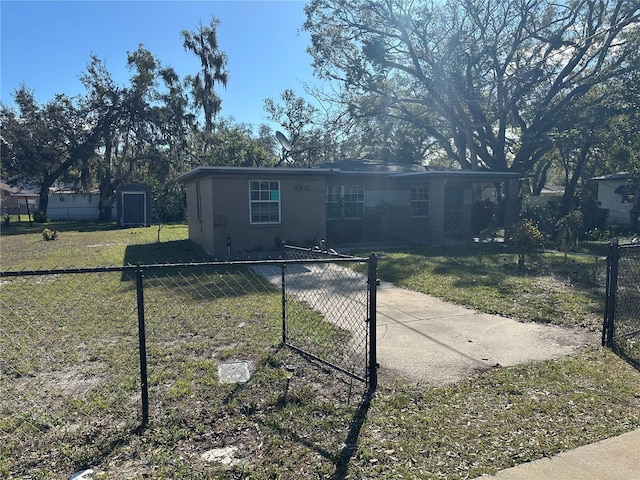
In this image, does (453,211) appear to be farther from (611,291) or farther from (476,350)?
(476,350)

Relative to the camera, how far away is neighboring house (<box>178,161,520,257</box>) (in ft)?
42.4

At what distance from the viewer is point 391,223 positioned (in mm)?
17047

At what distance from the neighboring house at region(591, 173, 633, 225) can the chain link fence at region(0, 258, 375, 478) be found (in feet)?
81.7

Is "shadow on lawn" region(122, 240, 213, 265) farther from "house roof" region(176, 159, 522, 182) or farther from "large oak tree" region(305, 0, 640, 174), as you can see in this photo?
"large oak tree" region(305, 0, 640, 174)

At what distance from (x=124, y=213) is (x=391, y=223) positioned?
1889 centimetres

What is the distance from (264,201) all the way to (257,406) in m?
10.1

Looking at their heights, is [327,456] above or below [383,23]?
below

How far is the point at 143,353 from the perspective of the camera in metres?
3.46

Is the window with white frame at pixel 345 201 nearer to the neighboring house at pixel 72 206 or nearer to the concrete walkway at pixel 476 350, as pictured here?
the concrete walkway at pixel 476 350

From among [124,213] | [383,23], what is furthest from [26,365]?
[124,213]

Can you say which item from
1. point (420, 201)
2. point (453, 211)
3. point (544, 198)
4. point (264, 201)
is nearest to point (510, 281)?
point (264, 201)

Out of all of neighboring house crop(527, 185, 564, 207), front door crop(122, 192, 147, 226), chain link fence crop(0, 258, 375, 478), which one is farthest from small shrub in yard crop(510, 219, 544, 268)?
front door crop(122, 192, 147, 226)

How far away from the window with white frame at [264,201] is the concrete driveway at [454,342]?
7151mm

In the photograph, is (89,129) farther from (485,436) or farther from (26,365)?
(485,436)
